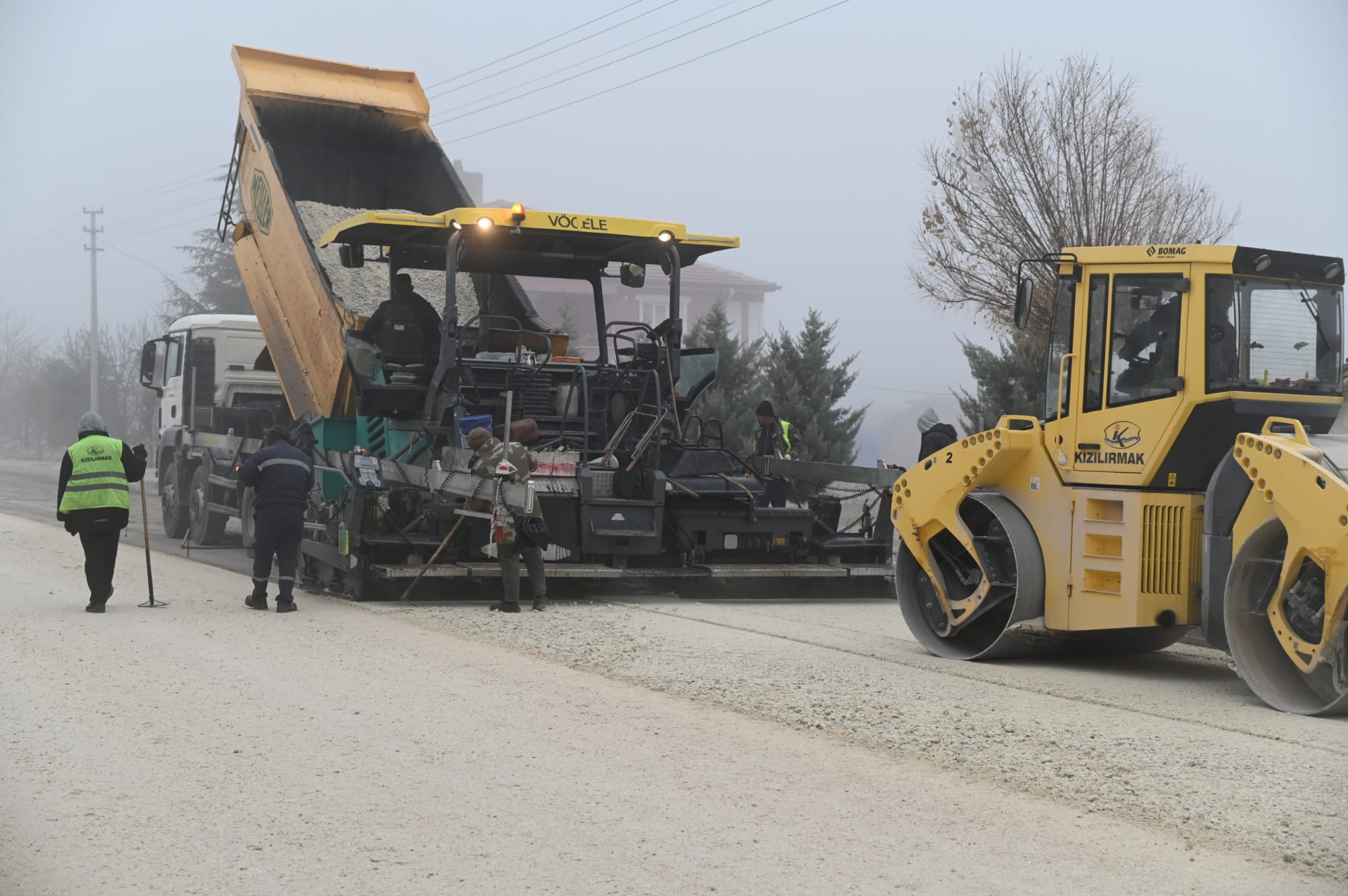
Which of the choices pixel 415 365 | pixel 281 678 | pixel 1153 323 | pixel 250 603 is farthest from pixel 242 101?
pixel 1153 323

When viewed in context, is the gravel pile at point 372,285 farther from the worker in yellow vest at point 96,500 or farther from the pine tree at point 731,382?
the pine tree at point 731,382

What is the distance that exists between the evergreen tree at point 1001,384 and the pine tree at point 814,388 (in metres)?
2.30

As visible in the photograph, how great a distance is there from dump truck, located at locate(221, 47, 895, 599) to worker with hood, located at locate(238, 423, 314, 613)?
0.37 metres

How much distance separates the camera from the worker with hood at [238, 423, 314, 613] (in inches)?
438

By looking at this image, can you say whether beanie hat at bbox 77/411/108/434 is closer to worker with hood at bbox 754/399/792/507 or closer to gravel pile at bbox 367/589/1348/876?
gravel pile at bbox 367/589/1348/876

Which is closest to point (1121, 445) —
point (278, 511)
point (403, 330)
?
point (403, 330)

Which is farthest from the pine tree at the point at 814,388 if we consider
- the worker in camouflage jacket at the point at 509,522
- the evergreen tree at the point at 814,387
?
the worker in camouflage jacket at the point at 509,522

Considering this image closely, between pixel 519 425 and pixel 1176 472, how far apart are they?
5.57 meters

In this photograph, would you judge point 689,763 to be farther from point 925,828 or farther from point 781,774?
point 925,828

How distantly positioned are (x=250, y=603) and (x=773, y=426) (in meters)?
6.90

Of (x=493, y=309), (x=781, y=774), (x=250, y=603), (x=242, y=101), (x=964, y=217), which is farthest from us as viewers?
(x=964, y=217)

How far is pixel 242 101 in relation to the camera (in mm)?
15359

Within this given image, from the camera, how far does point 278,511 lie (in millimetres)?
11367

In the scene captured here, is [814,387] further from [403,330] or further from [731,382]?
[403,330]
